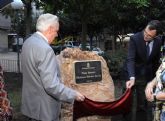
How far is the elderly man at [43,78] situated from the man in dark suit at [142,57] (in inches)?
93.1

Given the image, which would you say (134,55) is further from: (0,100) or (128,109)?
(0,100)

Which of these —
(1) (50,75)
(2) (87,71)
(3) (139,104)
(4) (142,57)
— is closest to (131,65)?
(4) (142,57)

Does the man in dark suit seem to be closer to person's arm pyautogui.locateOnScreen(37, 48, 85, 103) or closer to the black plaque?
the black plaque

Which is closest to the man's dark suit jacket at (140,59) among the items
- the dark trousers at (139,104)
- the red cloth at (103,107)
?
the dark trousers at (139,104)

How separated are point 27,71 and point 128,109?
117 inches

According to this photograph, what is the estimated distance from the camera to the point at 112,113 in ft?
23.5

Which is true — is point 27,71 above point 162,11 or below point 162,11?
below

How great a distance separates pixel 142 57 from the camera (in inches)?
Answer: 289

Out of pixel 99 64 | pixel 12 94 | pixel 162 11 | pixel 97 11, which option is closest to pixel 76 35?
pixel 162 11

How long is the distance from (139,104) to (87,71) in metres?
1.18

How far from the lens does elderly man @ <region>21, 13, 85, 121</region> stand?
15.3ft

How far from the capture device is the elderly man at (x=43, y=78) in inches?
183

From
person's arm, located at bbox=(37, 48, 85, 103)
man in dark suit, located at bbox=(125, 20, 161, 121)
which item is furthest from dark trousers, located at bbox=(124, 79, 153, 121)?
person's arm, located at bbox=(37, 48, 85, 103)

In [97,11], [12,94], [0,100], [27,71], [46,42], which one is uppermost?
[97,11]
